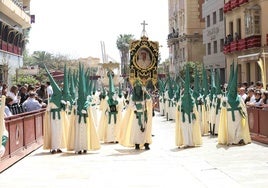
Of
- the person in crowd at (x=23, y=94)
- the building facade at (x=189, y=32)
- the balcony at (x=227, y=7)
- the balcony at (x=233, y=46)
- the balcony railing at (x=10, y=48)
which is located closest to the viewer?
the person in crowd at (x=23, y=94)

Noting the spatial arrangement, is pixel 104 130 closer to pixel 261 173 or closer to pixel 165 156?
pixel 165 156

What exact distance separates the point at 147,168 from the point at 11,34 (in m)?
38.5

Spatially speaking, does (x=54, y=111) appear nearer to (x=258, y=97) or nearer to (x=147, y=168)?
(x=147, y=168)

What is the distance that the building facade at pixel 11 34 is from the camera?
41.2 m

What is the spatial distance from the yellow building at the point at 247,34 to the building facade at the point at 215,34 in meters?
2.53

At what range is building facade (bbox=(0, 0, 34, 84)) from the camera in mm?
41188

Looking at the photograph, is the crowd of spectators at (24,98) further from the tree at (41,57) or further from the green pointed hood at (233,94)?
the tree at (41,57)

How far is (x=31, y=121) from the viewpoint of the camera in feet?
51.2

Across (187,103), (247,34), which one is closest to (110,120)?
(187,103)

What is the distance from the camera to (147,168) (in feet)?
37.2

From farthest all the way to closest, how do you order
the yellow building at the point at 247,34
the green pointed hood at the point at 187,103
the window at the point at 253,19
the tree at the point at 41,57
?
the tree at the point at 41,57, the window at the point at 253,19, the yellow building at the point at 247,34, the green pointed hood at the point at 187,103

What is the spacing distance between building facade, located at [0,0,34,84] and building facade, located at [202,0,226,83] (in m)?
18.0

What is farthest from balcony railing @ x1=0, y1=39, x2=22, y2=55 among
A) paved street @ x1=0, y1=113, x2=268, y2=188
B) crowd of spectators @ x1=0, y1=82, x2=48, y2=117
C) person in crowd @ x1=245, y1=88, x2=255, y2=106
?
paved street @ x1=0, y1=113, x2=268, y2=188

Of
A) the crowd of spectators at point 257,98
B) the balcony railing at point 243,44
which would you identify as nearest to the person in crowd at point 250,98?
the crowd of spectators at point 257,98
